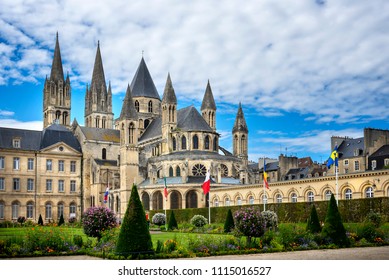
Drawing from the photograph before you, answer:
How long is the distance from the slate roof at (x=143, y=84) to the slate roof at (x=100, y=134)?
10.6m

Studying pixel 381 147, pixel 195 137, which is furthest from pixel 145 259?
pixel 195 137

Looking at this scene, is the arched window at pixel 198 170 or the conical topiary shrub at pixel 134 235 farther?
the arched window at pixel 198 170

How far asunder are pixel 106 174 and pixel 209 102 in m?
17.3

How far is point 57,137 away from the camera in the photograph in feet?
246

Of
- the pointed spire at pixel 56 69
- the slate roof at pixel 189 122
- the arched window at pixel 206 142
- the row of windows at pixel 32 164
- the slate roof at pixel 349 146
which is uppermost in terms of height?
the pointed spire at pixel 56 69

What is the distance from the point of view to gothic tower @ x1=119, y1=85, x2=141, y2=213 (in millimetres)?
68562

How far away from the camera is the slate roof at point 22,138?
68438 millimetres

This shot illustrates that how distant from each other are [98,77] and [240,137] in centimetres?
2973

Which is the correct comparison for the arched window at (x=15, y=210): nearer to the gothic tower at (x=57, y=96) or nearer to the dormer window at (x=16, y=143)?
the dormer window at (x=16, y=143)

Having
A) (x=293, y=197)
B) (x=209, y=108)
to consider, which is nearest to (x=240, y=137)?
(x=209, y=108)

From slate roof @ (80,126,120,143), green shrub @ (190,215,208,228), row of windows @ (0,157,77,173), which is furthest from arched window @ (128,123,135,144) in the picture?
green shrub @ (190,215,208,228)

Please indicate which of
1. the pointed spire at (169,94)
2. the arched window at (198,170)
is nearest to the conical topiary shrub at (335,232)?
the arched window at (198,170)

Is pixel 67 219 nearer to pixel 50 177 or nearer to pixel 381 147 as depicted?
pixel 50 177
